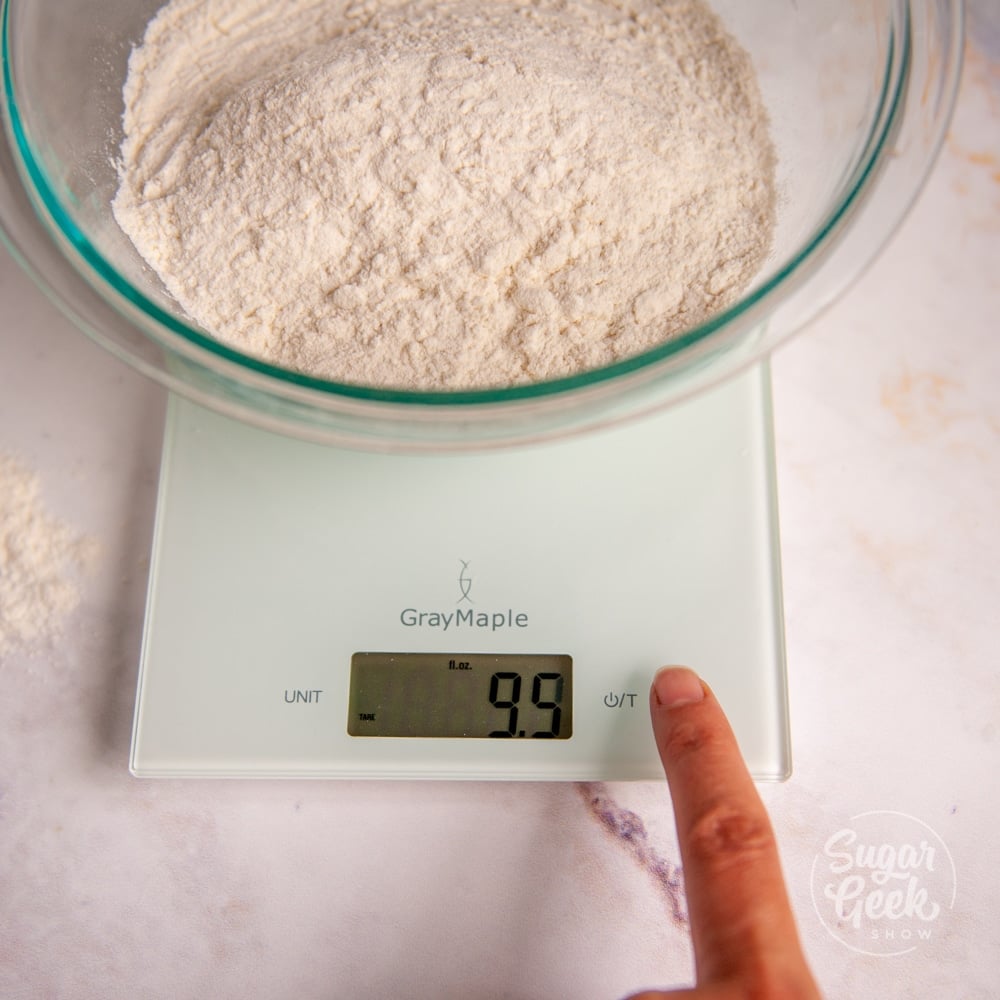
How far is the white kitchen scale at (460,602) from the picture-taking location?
645 mm

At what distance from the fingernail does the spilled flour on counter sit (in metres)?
0.50

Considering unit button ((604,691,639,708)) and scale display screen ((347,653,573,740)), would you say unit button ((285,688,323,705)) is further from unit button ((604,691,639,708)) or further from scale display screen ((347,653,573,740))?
unit button ((604,691,639,708))

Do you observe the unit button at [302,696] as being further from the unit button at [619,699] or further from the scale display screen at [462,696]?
the unit button at [619,699]

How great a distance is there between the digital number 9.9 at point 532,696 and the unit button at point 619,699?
38mm

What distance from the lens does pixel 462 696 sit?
65cm

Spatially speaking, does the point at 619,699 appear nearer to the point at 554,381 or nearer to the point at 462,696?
the point at 462,696

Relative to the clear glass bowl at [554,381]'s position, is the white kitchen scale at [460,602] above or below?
below

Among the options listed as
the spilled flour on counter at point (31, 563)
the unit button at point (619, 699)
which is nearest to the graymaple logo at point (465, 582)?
the unit button at point (619, 699)

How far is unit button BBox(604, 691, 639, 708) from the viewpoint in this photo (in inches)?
25.6

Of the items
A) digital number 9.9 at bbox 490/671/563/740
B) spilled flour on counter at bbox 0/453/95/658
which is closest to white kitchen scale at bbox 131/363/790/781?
digital number 9.9 at bbox 490/671/563/740

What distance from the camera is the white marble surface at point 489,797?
0.65m

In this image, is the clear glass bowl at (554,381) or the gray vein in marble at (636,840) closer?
the clear glass bowl at (554,381)

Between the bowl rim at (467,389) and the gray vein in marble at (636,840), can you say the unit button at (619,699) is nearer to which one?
the gray vein in marble at (636,840)

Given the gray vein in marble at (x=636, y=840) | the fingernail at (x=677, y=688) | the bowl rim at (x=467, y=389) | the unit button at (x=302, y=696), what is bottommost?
the gray vein in marble at (x=636, y=840)
